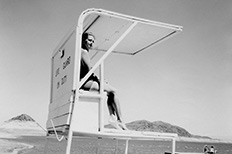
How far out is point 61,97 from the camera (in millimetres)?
4062

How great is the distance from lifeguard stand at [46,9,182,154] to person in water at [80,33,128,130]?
106mm

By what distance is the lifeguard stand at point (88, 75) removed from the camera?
358 cm

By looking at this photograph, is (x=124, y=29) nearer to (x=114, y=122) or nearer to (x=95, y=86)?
(x=95, y=86)

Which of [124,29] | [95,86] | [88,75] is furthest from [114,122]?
[124,29]

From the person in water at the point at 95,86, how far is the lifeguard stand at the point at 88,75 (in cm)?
11

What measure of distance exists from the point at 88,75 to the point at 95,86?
173mm

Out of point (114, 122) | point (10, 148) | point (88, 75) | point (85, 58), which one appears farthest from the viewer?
point (10, 148)

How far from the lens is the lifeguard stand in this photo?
3576 mm

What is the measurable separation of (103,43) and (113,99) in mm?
1238

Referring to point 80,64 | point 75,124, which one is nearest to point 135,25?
point 80,64

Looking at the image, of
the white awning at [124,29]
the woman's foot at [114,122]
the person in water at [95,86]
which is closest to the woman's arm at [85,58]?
the person in water at [95,86]

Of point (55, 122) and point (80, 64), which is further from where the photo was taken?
point (55, 122)

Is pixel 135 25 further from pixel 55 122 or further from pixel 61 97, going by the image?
pixel 55 122

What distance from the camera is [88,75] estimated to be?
367cm
